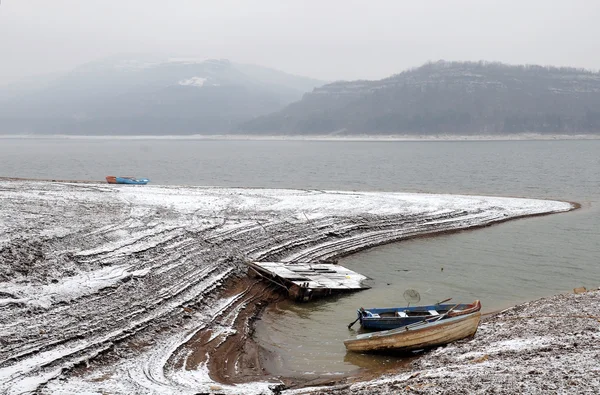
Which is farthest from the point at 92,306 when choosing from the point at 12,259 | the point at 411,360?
the point at 411,360

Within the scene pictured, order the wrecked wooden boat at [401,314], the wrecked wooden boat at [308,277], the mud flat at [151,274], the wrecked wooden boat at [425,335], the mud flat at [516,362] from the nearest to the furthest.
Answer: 1. the mud flat at [516,362]
2. the mud flat at [151,274]
3. the wrecked wooden boat at [425,335]
4. the wrecked wooden boat at [401,314]
5. the wrecked wooden boat at [308,277]

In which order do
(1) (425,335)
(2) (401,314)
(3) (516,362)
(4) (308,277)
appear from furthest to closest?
1. (4) (308,277)
2. (2) (401,314)
3. (1) (425,335)
4. (3) (516,362)

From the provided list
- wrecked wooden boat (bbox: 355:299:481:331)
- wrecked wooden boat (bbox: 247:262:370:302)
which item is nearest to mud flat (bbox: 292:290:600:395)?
wrecked wooden boat (bbox: 355:299:481:331)

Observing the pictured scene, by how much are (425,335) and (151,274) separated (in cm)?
1174

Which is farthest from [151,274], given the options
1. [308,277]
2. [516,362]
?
[516,362]

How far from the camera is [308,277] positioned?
80.0 ft

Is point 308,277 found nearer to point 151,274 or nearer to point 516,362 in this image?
point 151,274

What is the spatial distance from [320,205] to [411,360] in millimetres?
23209

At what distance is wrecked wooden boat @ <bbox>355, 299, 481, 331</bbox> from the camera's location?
18734 mm

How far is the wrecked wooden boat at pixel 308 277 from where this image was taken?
2292cm

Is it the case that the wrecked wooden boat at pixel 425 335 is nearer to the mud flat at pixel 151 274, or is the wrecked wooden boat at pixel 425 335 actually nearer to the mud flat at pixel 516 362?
the mud flat at pixel 516 362

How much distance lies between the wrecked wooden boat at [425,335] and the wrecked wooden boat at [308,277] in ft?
21.3

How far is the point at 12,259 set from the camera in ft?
66.0

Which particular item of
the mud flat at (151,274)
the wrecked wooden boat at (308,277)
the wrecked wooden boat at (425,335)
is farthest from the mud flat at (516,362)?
the wrecked wooden boat at (308,277)
